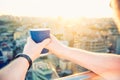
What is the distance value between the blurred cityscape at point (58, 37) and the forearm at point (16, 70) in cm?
18

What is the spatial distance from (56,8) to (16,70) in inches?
23.4

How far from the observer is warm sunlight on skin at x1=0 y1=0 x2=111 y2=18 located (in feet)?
4.50

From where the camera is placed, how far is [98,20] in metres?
1.69

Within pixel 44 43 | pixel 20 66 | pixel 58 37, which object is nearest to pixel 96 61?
pixel 58 37

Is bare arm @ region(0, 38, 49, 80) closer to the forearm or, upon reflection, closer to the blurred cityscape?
the forearm

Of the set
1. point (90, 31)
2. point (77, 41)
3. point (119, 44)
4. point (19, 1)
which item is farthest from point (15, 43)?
point (119, 44)

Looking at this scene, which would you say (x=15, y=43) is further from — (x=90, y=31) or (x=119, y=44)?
(x=119, y=44)

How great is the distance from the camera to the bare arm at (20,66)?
3.56 feet

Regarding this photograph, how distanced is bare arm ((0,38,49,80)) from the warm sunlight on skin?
0.29m

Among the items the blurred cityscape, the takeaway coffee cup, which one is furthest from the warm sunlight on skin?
the takeaway coffee cup

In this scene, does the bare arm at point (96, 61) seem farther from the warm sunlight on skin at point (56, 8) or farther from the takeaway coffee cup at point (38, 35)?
the warm sunlight on skin at point (56, 8)

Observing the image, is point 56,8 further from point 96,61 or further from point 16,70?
point 16,70

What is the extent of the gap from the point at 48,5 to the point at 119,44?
2.31 feet

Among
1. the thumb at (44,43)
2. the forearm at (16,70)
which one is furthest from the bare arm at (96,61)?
the forearm at (16,70)
